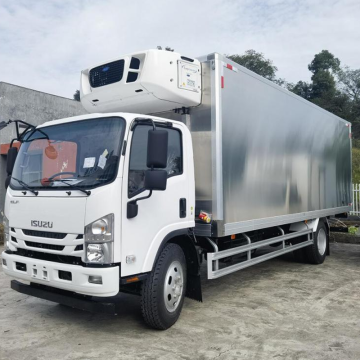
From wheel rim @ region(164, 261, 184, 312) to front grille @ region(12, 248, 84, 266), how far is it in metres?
1.02

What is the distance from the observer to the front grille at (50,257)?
391 centimetres

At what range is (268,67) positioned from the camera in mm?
58188

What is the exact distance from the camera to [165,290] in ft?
14.1

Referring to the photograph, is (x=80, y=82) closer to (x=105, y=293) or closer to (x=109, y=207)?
(x=109, y=207)

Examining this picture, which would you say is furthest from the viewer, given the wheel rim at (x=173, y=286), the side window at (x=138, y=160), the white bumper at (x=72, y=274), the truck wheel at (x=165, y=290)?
the wheel rim at (x=173, y=286)

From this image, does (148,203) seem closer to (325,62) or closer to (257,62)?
(257,62)

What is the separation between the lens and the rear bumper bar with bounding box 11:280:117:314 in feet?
12.7

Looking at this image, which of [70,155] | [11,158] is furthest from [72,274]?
[11,158]

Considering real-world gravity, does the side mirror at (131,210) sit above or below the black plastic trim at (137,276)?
above

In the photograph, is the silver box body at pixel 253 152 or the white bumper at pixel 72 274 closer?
the white bumper at pixel 72 274

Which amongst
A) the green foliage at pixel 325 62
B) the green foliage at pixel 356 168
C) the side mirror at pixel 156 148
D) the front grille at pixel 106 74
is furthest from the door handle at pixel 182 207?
the green foliage at pixel 325 62

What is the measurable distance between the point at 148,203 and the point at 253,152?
205cm

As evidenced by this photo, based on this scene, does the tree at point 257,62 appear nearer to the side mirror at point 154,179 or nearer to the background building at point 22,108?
the background building at point 22,108

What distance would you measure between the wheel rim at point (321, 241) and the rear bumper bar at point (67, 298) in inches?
212
